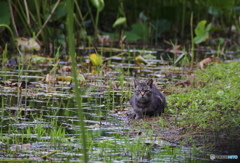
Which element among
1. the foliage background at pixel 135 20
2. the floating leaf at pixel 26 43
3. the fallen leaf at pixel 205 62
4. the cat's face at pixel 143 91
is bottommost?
the cat's face at pixel 143 91

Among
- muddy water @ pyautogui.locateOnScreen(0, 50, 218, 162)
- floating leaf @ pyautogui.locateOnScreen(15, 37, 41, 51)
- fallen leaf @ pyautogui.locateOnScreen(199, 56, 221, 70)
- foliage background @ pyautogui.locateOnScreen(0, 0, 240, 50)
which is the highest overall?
foliage background @ pyautogui.locateOnScreen(0, 0, 240, 50)

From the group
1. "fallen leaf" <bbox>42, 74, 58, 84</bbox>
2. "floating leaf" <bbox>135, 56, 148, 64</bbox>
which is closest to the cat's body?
"fallen leaf" <bbox>42, 74, 58, 84</bbox>

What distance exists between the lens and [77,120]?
575 cm

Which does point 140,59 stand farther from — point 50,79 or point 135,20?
point 135,20

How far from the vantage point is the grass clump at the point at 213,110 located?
4910 millimetres

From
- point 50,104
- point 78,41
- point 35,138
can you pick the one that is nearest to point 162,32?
point 78,41

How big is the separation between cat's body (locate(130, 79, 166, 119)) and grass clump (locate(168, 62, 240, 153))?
0.17m

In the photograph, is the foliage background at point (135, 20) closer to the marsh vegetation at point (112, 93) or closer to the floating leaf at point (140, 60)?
the marsh vegetation at point (112, 93)

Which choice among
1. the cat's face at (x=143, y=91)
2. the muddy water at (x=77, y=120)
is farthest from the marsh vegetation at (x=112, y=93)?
the cat's face at (x=143, y=91)

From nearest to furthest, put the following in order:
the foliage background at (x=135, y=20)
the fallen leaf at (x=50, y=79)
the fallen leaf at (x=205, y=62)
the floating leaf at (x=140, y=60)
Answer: the fallen leaf at (x=50, y=79), the fallen leaf at (x=205, y=62), the floating leaf at (x=140, y=60), the foliage background at (x=135, y=20)

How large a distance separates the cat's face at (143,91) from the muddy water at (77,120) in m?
0.32

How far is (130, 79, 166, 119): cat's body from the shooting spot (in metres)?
6.08

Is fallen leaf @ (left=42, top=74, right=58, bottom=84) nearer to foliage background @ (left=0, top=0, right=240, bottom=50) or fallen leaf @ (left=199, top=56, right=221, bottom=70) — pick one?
fallen leaf @ (left=199, top=56, right=221, bottom=70)

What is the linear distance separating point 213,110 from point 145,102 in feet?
2.76
